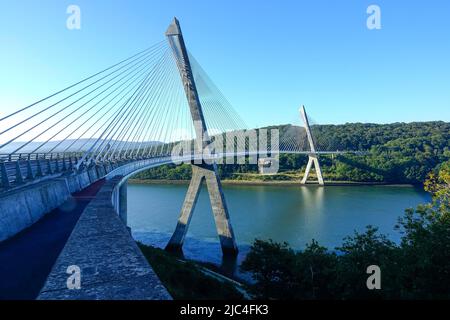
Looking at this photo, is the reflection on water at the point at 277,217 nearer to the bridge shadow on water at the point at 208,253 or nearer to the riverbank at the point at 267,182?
the bridge shadow on water at the point at 208,253

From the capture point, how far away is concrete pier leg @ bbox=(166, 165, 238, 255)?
17.2 m

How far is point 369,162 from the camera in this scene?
50.0 meters

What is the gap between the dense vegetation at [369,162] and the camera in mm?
46844

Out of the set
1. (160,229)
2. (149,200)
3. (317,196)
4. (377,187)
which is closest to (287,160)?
(377,187)

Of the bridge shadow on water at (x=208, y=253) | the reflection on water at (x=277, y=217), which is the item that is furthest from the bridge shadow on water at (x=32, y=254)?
the reflection on water at (x=277, y=217)

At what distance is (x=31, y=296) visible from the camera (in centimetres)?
291

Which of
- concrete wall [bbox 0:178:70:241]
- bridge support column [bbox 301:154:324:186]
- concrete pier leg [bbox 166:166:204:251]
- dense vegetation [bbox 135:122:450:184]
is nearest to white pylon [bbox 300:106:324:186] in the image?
bridge support column [bbox 301:154:324:186]

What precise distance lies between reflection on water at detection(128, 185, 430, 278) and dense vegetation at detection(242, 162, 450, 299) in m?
7.14

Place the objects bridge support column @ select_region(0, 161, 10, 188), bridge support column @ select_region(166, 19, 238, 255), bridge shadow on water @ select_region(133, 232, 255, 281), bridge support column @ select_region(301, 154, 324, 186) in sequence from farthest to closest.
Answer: bridge support column @ select_region(301, 154, 324, 186) < bridge support column @ select_region(166, 19, 238, 255) < bridge shadow on water @ select_region(133, 232, 255, 281) < bridge support column @ select_region(0, 161, 10, 188)

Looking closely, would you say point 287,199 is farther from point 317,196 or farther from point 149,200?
point 149,200

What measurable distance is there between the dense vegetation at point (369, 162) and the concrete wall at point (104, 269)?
155ft

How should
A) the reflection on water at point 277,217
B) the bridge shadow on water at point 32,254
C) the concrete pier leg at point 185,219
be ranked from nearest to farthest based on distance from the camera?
the bridge shadow on water at point 32,254, the concrete pier leg at point 185,219, the reflection on water at point 277,217

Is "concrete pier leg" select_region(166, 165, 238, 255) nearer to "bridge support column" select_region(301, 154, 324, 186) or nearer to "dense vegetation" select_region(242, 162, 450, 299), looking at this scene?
"dense vegetation" select_region(242, 162, 450, 299)

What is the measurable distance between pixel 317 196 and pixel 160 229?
840 inches
